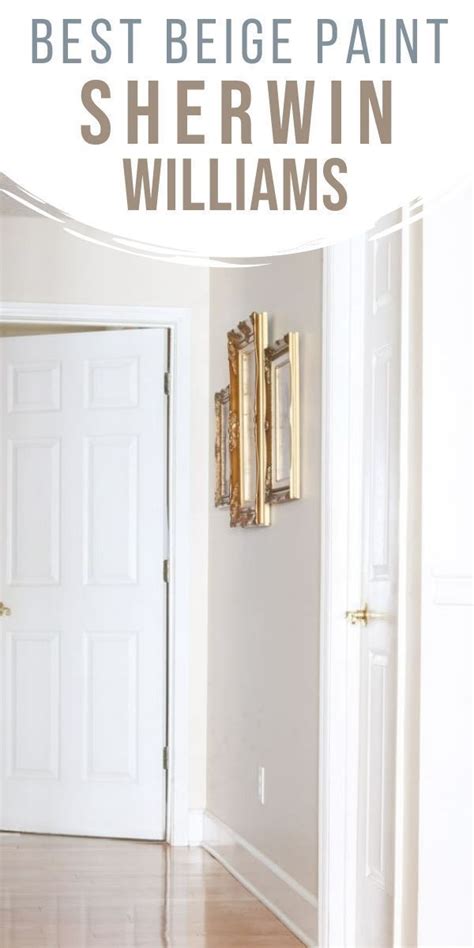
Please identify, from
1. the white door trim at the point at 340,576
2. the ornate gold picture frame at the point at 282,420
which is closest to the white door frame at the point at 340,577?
the white door trim at the point at 340,576

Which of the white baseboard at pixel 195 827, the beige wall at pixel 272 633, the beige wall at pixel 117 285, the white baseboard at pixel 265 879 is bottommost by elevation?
the white baseboard at pixel 195 827

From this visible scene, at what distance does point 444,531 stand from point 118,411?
306 centimetres

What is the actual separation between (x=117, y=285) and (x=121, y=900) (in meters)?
2.42

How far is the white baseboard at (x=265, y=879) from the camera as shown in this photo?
374cm

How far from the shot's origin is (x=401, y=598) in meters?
2.69

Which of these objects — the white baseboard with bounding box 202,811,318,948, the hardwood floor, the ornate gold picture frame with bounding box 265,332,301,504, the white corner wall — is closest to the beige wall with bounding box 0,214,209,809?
the white baseboard with bounding box 202,811,318,948

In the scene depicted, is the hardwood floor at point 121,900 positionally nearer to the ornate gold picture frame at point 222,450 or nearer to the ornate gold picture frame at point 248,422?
the ornate gold picture frame at point 248,422

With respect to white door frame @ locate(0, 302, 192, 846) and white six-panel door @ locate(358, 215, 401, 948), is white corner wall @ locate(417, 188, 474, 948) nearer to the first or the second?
white six-panel door @ locate(358, 215, 401, 948)

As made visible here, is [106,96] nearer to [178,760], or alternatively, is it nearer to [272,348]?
[272,348]

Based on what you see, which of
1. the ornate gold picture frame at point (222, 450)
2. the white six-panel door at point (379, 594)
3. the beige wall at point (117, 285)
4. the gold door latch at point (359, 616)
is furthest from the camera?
the beige wall at point (117, 285)

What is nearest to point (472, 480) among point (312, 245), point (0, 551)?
point (312, 245)

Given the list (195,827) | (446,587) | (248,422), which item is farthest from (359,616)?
(195,827)

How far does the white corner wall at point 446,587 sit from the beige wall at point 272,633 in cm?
103

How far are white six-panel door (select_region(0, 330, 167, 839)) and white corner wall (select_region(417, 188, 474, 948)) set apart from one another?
291cm
